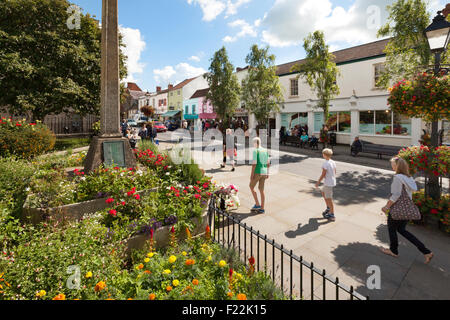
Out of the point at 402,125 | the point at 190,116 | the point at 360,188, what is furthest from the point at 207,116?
the point at 360,188

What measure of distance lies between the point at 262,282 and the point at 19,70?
15919 millimetres

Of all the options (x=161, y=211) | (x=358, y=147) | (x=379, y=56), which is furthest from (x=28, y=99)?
(x=379, y=56)

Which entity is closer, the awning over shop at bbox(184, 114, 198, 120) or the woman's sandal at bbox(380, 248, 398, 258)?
the woman's sandal at bbox(380, 248, 398, 258)

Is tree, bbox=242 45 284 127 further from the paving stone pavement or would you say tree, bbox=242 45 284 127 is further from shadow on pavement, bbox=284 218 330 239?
shadow on pavement, bbox=284 218 330 239

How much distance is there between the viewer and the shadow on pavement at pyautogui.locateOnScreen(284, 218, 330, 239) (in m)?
4.81

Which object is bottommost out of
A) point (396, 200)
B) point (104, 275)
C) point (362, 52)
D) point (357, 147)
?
point (104, 275)

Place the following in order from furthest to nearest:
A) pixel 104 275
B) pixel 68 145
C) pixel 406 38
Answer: pixel 68 145
pixel 406 38
pixel 104 275

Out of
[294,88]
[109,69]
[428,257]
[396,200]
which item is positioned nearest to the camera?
[428,257]

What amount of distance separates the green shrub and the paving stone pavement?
8.86m

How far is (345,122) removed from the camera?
20922 mm

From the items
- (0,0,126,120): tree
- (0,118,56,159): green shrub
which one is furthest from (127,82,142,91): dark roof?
(0,118,56,159): green shrub

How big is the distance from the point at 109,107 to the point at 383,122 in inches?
774

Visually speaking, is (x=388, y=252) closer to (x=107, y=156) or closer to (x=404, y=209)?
(x=404, y=209)

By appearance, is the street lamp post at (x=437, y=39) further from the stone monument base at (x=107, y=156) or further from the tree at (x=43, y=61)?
the tree at (x=43, y=61)
